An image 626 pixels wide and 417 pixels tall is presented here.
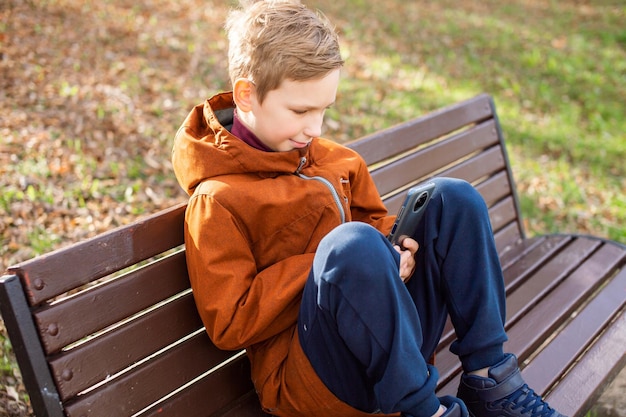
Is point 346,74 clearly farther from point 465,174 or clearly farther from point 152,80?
point 465,174

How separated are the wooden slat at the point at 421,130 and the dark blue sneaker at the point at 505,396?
1199 millimetres

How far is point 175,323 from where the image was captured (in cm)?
224

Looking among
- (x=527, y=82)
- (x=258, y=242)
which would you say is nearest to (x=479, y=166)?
(x=258, y=242)

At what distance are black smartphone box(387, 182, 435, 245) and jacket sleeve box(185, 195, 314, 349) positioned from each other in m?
0.36

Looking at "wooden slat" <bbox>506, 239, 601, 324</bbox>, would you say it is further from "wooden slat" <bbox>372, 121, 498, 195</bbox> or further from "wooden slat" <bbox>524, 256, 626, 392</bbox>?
"wooden slat" <bbox>372, 121, 498, 195</bbox>

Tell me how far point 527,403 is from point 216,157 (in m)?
1.31

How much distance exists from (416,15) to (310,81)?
917 centimetres

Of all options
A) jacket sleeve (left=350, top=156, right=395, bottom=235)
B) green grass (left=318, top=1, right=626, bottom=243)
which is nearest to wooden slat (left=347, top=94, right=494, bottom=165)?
jacket sleeve (left=350, top=156, right=395, bottom=235)

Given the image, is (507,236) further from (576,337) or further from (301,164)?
(301,164)

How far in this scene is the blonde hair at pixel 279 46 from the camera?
84.7 inches

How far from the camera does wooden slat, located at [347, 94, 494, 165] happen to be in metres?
3.16

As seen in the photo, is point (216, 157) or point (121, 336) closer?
point (121, 336)

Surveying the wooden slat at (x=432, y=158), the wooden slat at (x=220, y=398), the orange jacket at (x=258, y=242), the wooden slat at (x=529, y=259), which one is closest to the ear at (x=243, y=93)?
the orange jacket at (x=258, y=242)

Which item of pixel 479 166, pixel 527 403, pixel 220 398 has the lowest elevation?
pixel 527 403
